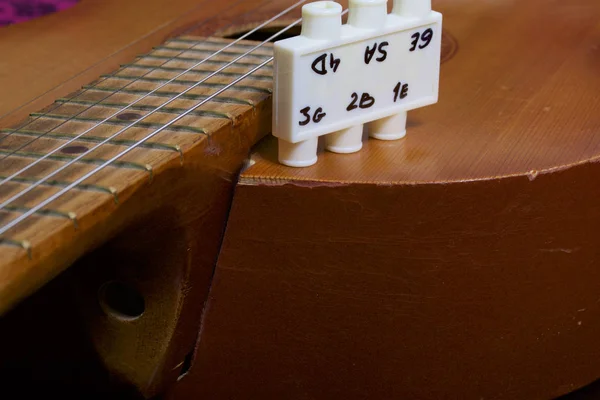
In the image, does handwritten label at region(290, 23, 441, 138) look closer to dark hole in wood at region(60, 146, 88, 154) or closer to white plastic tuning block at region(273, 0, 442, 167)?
white plastic tuning block at region(273, 0, 442, 167)

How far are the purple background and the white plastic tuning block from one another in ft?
2.26

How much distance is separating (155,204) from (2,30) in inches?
22.2

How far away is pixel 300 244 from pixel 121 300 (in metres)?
0.19

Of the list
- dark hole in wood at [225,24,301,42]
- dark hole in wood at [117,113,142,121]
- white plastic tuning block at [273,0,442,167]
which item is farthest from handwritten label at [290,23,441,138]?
dark hole in wood at [225,24,301,42]

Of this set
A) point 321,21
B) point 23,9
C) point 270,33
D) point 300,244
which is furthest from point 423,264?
point 23,9

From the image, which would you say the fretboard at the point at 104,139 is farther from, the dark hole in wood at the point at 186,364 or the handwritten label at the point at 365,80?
the dark hole in wood at the point at 186,364

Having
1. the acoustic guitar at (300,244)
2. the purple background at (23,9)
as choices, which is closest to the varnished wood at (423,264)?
the acoustic guitar at (300,244)

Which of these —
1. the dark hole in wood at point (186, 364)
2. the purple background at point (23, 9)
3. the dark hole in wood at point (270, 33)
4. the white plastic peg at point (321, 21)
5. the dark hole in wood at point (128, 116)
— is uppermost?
the white plastic peg at point (321, 21)

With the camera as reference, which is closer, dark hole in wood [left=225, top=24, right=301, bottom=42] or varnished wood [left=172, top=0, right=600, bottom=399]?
varnished wood [left=172, top=0, right=600, bottom=399]

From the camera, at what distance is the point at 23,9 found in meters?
1.27

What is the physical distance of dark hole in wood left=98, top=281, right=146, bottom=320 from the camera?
76 centimetres

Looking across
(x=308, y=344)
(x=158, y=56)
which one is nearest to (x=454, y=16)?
(x=158, y=56)

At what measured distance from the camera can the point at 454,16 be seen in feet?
3.50

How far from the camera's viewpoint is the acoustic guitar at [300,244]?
0.69m
